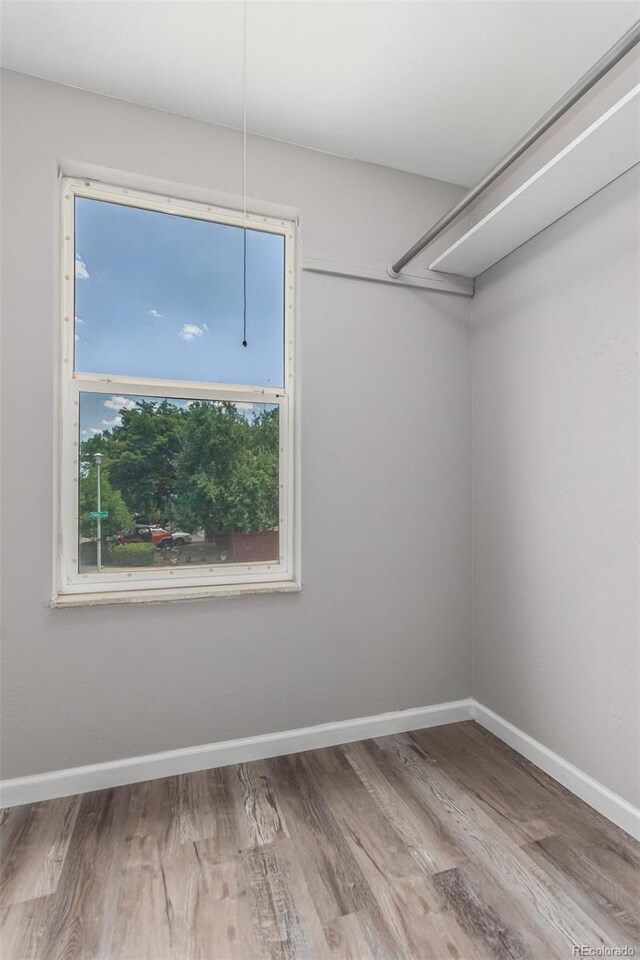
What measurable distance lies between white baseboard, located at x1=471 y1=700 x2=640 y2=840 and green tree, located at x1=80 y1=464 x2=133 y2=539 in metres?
1.88

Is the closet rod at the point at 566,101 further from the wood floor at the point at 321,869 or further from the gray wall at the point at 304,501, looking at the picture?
the wood floor at the point at 321,869

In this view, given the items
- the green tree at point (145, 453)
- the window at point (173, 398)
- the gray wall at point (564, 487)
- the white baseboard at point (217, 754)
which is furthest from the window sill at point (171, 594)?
the gray wall at point (564, 487)

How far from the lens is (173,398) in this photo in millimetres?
1973

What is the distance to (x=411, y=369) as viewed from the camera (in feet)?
7.36

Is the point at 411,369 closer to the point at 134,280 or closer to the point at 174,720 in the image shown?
the point at 134,280

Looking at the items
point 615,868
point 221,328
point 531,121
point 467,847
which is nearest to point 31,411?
point 221,328

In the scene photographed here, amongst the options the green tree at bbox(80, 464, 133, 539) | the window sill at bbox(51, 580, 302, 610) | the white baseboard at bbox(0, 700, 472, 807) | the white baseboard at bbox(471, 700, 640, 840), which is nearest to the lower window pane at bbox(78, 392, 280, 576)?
the green tree at bbox(80, 464, 133, 539)

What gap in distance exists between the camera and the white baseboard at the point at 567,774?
1.57 metres

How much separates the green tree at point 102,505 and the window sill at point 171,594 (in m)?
0.24

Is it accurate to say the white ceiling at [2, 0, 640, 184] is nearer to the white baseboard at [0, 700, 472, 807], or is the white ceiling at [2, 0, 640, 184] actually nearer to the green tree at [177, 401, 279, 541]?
the green tree at [177, 401, 279, 541]

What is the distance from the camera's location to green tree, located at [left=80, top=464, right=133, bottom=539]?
1.86 meters

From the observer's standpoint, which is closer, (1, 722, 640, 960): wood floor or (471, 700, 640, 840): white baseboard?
(1, 722, 640, 960): wood floor

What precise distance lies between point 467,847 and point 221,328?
2.13m

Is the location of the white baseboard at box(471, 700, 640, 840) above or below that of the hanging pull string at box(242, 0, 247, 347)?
below
